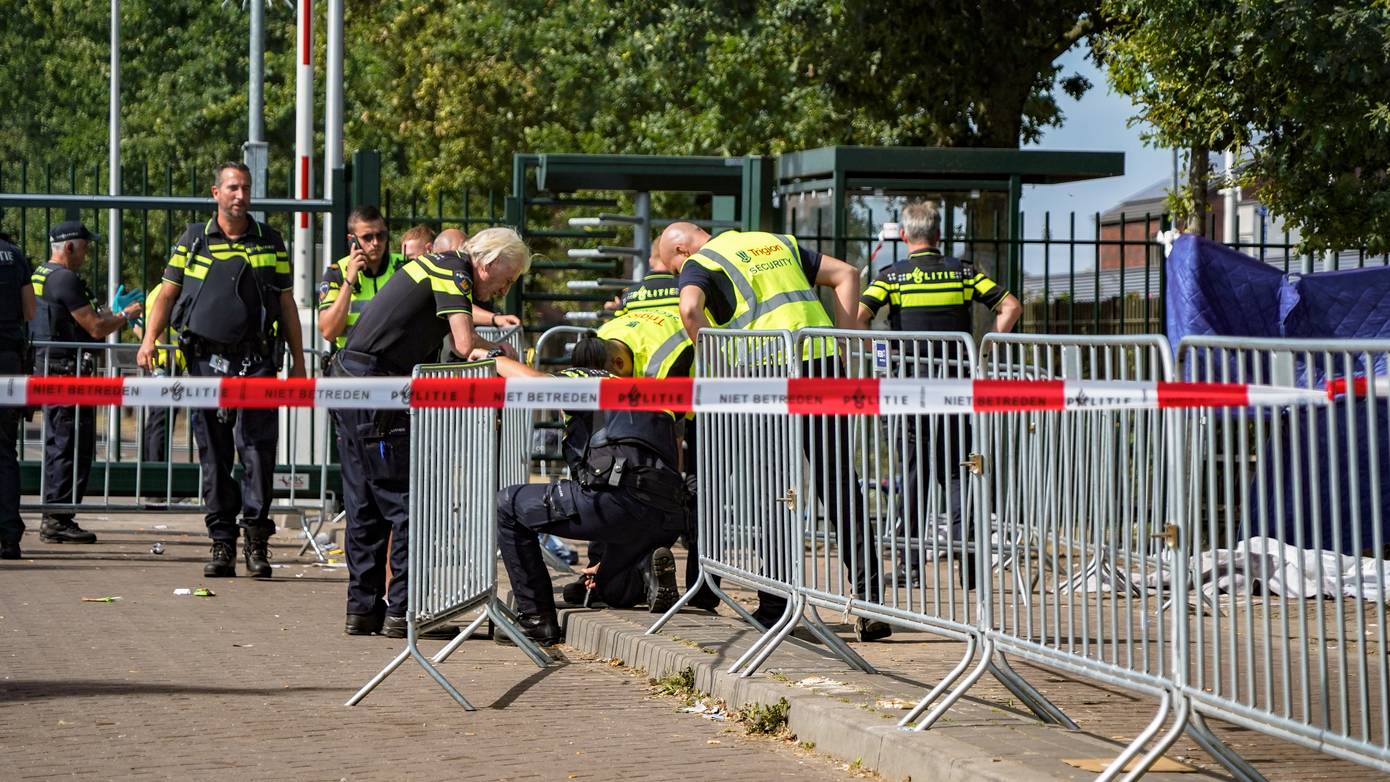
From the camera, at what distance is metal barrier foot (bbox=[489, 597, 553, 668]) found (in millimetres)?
7367

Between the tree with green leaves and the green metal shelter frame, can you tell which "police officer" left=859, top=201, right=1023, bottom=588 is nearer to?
the green metal shelter frame

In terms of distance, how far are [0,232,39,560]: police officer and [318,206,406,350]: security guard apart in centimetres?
171

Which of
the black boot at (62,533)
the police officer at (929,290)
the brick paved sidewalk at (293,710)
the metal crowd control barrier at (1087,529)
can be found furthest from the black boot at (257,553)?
the metal crowd control barrier at (1087,529)

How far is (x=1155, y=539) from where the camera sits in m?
4.91

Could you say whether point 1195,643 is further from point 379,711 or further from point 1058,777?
point 379,711

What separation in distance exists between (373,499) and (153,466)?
16.7 ft

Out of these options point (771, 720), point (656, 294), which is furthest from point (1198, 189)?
point (771, 720)

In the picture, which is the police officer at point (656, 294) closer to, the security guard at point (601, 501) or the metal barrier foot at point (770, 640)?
the security guard at point (601, 501)

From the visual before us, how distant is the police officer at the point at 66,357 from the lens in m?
12.1

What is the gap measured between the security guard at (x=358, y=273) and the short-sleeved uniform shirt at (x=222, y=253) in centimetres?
66

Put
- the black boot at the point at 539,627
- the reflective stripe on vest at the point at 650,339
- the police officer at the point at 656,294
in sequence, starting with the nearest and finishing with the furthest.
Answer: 1. the black boot at the point at 539,627
2. the reflective stripe on vest at the point at 650,339
3. the police officer at the point at 656,294

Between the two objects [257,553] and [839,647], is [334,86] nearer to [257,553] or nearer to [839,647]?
[257,553]

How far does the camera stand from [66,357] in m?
12.3

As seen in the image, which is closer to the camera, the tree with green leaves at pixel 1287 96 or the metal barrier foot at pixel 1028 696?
the metal barrier foot at pixel 1028 696
